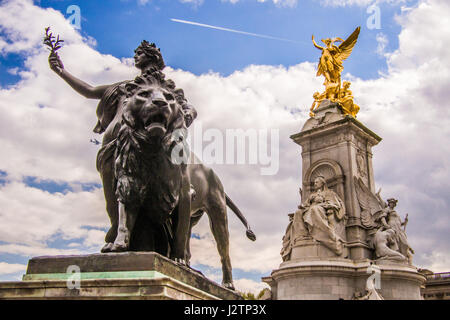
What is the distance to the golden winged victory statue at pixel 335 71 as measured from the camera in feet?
80.4

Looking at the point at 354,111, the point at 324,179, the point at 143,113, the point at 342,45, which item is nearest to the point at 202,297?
the point at 143,113

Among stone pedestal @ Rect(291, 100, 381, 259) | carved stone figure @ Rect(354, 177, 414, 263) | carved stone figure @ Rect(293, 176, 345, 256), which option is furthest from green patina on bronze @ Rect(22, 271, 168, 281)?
stone pedestal @ Rect(291, 100, 381, 259)

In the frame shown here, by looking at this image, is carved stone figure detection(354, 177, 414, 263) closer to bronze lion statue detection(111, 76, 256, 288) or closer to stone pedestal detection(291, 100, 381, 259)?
stone pedestal detection(291, 100, 381, 259)

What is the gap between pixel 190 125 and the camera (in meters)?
5.53

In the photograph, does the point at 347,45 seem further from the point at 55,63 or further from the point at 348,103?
the point at 55,63

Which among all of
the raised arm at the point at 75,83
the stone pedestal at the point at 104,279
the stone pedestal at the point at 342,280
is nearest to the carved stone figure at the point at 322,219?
the stone pedestal at the point at 342,280

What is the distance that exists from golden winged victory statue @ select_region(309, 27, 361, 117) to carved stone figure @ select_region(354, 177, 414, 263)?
465cm

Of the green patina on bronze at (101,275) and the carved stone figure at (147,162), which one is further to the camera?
the carved stone figure at (147,162)

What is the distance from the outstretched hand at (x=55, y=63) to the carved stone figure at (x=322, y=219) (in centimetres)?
1588

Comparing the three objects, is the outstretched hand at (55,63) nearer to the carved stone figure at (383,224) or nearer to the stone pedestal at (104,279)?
the stone pedestal at (104,279)

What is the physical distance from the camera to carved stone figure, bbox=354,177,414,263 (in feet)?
65.0

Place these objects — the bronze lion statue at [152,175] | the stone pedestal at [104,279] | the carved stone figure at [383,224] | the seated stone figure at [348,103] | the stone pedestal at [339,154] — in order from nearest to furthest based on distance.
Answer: the stone pedestal at [104,279], the bronze lion statue at [152,175], the carved stone figure at [383,224], the stone pedestal at [339,154], the seated stone figure at [348,103]

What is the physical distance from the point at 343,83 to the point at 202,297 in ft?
73.8
